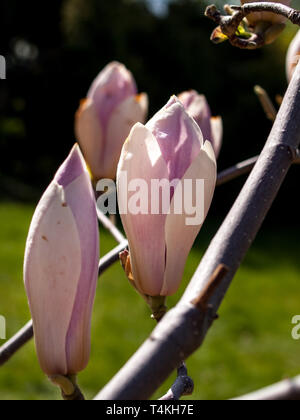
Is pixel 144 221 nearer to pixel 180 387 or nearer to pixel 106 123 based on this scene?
pixel 180 387

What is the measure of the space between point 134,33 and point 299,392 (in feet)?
19.0

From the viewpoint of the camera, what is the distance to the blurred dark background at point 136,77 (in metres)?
5.48

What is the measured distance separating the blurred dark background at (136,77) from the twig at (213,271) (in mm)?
4882

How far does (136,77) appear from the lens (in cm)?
546

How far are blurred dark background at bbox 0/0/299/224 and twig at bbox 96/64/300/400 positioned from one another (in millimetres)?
4882

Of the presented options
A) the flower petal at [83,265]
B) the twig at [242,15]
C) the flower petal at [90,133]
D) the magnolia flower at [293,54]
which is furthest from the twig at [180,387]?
the flower petal at [90,133]

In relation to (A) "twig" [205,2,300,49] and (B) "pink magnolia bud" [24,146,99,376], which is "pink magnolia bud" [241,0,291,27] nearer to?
(A) "twig" [205,2,300,49]

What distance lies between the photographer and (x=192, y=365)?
3.22m

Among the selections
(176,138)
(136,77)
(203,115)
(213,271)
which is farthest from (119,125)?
(136,77)

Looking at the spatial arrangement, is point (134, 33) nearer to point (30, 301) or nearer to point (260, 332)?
point (260, 332)

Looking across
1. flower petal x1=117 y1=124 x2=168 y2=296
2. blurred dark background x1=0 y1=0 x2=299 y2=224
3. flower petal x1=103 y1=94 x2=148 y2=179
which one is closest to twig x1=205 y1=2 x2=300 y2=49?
flower petal x1=117 y1=124 x2=168 y2=296

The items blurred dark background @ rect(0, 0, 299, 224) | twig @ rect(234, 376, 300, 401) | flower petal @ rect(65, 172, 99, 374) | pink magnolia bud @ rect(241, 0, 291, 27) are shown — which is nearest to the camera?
twig @ rect(234, 376, 300, 401)

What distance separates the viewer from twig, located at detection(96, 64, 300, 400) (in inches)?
11.5

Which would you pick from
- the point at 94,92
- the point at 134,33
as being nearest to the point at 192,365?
the point at 94,92
